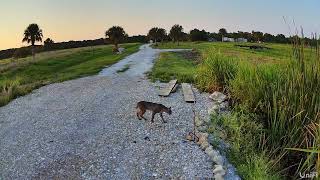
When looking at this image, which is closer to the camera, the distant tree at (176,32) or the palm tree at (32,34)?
the palm tree at (32,34)

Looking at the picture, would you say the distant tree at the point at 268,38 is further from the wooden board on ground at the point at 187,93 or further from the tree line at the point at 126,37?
the wooden board on ground at the point at 187,93

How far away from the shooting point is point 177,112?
51.3ft

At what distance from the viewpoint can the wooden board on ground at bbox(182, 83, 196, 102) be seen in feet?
56.8

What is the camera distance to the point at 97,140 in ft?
42.1

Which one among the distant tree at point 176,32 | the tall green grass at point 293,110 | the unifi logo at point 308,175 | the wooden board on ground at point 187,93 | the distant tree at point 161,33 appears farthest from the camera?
the distant tree at point 161,33

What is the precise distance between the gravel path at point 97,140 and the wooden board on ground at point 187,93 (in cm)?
27

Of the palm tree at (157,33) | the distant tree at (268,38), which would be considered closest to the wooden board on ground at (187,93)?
the palm tree at (157,33)

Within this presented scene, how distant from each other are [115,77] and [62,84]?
3.39m

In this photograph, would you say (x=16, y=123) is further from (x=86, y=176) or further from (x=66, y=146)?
(x=86, y=176)

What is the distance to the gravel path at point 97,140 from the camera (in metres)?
10.8

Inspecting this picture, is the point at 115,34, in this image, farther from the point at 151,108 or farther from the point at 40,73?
the point at 151,108

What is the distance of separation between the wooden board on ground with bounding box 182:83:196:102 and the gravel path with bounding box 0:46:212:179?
0.27m

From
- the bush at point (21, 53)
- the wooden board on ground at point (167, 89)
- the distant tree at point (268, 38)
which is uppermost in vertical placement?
the wooden board on ground at point (167, 89)

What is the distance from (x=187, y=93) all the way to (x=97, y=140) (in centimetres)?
655
